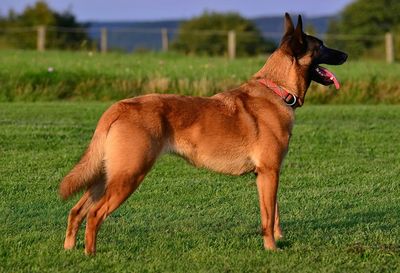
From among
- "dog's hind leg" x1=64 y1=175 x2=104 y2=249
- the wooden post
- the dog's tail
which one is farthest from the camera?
the wooden post

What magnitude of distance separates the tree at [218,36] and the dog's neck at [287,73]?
105ft

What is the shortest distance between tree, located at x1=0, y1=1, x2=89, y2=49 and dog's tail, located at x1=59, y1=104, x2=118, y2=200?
115 feet

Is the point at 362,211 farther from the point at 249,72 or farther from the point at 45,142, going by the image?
the point at 249,72

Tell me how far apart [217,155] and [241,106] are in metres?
0.46

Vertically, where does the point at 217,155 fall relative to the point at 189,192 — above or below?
above

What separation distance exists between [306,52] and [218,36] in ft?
135

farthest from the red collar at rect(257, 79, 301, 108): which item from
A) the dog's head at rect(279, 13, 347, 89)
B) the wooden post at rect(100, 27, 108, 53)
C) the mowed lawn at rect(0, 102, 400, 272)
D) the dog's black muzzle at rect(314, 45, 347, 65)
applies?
the wooden post at rect(100, 27, 108, 53)

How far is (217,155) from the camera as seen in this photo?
7508 millimetres

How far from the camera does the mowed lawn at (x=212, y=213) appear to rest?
23.2ft

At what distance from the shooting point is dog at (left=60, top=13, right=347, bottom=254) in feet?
23.1

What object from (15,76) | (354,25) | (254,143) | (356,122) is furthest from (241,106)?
(354,25)

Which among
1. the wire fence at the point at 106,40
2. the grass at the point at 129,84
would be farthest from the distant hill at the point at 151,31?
the grass at the point at 129,84

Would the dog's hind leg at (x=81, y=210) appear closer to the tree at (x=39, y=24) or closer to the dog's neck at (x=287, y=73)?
the dog's neck at (x=287, y=73)

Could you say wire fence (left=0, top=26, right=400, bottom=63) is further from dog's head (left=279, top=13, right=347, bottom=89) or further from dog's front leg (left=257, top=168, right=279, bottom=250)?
dog's front leg (left=257, top=168, right=279, bottom=250)
